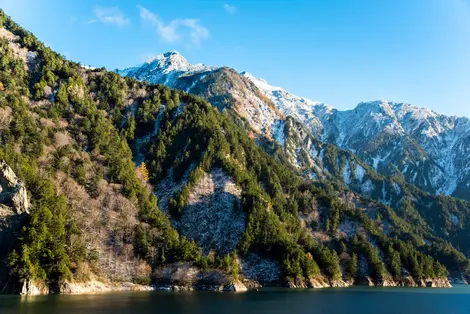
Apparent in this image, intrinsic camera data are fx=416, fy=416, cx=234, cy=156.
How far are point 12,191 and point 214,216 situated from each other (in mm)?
66172

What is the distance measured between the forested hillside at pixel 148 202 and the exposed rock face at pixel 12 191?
4.49 ft

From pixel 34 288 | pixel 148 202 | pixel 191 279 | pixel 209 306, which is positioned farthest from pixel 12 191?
pixel 209 306

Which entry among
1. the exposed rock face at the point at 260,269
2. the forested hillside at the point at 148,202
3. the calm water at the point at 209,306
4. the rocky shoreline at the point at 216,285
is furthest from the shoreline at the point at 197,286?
the calm water at the point at 209,306

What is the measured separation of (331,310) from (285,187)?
11997 centimetres

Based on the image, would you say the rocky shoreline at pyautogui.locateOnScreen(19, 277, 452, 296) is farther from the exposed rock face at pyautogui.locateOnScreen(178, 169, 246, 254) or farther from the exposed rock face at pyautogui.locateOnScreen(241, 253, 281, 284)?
the exposed rock face at pyautogui.locateOnScreen(178, 169, 246, 254)

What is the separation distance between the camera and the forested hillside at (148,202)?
330 ft

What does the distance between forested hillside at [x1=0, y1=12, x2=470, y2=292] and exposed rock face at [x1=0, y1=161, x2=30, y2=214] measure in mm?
1369

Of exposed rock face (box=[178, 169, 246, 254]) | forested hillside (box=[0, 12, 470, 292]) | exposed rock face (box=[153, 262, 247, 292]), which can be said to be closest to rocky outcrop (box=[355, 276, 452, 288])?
forested hillside (box=[0, 12, 470, 292])

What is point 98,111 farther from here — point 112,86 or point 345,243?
point 345,243

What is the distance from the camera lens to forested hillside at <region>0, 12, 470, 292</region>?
10050 centimetres

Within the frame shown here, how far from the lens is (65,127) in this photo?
455ft

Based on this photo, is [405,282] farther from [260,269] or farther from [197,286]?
[197,286]

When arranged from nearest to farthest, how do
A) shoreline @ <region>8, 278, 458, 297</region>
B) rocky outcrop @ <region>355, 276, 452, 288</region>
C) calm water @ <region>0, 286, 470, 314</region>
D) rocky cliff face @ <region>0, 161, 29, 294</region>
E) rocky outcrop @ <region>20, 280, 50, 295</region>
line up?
calm water @ <region>0, 286, 470, 314</region>, rocky outcrop @ <region>20, 280, 50, 295</region>, rocky cliff face @ <region>0, 161, 29, 294</region>, shoreline @ <region>8, 278, 458, 297</region>, rocky outcrop @ <region>355, 276, 452, 288</region>

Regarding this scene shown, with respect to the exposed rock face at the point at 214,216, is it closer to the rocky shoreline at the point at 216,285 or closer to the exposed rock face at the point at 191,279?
Answer: the rocky shoreline at the point at 216,285
